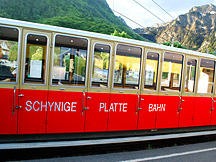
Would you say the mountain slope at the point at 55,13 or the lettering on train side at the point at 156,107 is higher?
the mountain slope at the point at 55,13

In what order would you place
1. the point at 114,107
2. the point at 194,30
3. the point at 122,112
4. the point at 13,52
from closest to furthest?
the point at 13,52, the point at 114,107, the point at 122,112, the point at 194,30

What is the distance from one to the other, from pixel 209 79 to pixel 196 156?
3.18m

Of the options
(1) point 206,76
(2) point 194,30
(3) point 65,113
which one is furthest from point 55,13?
(2) point 194,30

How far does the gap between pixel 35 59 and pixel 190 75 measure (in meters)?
5.32

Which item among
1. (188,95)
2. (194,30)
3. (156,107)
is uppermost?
(194,30)

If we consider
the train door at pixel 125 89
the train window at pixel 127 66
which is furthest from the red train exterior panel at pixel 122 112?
the train window at pixel 127 66

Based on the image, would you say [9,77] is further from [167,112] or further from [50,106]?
[167,112]

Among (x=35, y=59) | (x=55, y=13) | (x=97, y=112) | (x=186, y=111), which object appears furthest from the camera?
(x=55, y=13)

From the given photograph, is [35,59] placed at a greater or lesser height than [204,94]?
greater

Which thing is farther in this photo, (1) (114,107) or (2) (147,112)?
(2) (147,112)

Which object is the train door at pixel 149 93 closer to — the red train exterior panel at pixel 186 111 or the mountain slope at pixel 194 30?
the red train exterior panel at pixel 186 111

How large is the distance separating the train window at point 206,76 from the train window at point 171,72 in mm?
1032

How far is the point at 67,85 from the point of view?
4.59 metres

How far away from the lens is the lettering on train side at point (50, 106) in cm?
424
